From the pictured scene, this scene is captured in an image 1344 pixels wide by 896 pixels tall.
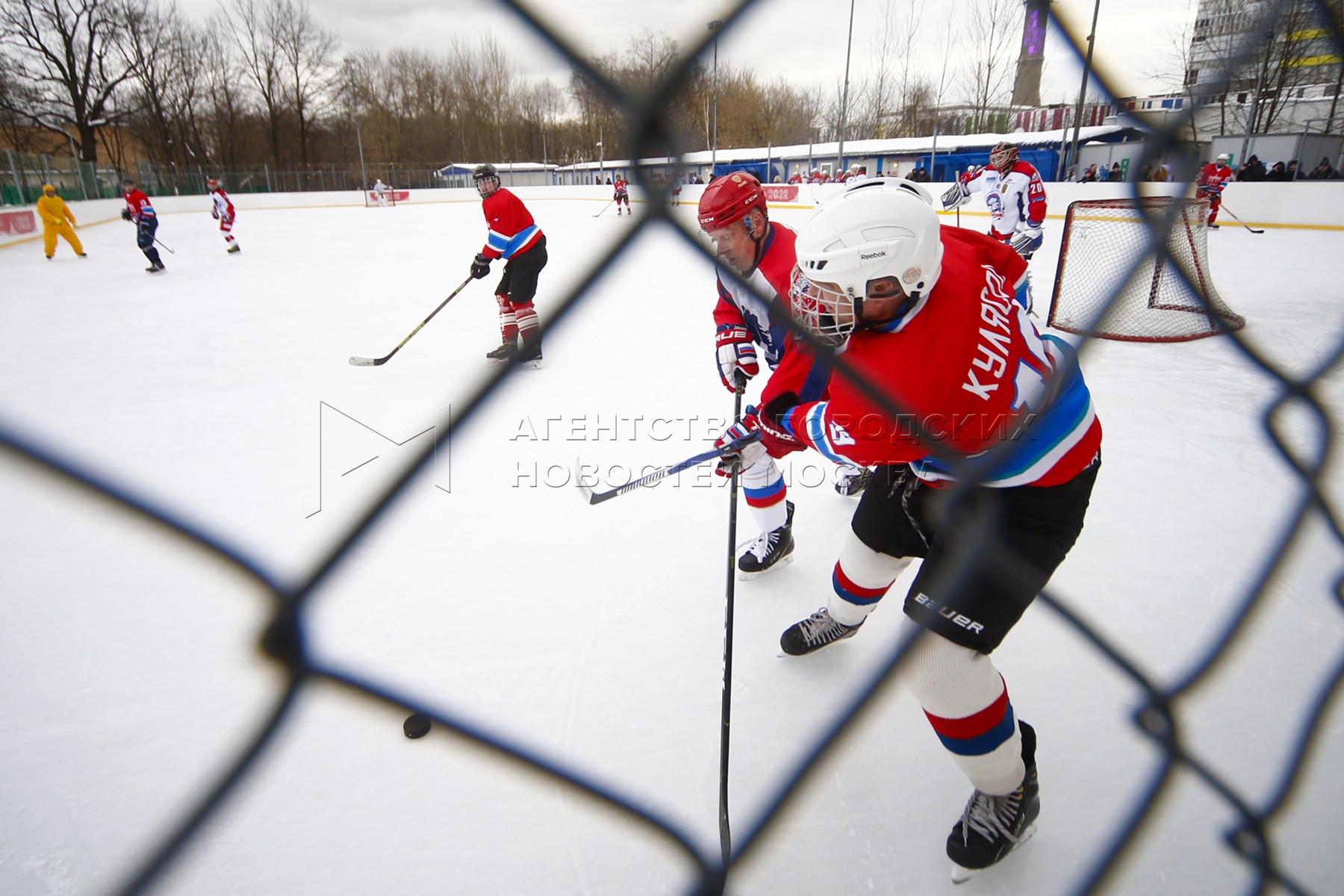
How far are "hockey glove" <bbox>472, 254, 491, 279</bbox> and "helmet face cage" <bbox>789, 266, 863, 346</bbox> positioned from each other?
14.6 feet

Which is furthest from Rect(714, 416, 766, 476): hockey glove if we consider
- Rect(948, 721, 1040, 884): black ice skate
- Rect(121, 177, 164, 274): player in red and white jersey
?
Rect(121, 177, 164, 274): player in red and white jersey

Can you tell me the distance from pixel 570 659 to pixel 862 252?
1.33m

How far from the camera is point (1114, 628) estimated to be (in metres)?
1.96

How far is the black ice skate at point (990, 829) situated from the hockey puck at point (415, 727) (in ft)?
3.84

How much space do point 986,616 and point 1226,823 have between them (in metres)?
0.73

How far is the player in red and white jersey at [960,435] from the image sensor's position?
110 centimetres

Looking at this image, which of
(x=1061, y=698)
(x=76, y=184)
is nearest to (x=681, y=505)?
(x=1061, y=698)

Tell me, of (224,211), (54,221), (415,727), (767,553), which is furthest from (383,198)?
(415,727)

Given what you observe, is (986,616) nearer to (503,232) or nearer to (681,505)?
(681,505)

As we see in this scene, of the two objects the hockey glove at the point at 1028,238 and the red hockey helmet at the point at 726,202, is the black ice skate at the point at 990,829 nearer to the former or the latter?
the red hockey helmet at the point at 726,202

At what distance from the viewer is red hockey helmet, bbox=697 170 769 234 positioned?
1.89 m

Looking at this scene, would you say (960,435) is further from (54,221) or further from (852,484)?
(54,221)

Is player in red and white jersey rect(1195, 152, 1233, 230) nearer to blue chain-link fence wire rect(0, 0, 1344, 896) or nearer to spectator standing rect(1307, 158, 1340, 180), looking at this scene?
spectator standing rect(1307, 158, 1340, 180)

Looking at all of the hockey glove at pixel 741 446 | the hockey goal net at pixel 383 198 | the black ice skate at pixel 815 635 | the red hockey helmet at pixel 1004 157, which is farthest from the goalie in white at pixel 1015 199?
the hockey goal net at pixel 383 198
